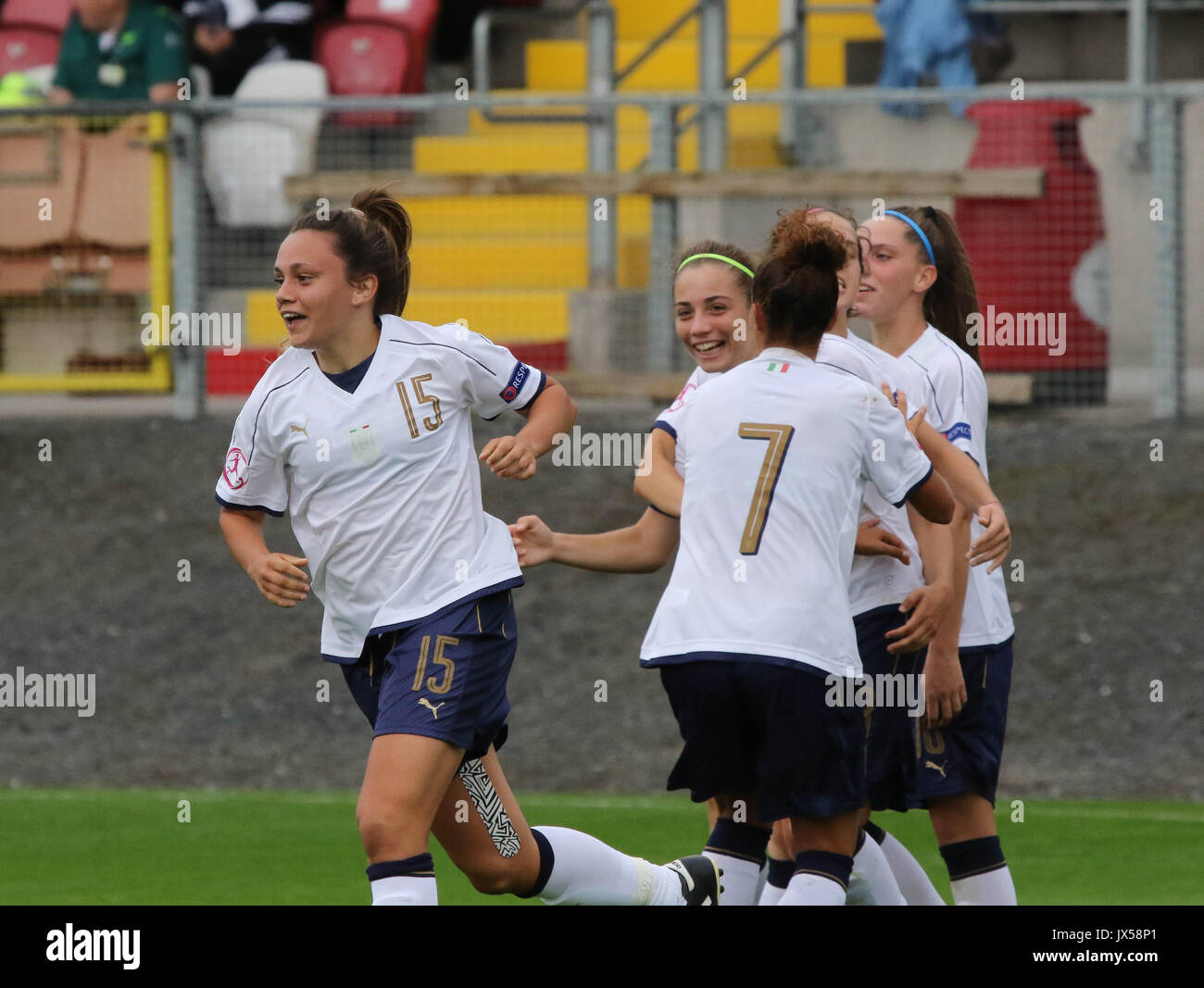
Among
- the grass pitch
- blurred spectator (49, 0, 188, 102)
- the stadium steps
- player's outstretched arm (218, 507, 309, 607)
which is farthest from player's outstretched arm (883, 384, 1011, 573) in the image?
blurred spectator (49, 0, 188, 102)

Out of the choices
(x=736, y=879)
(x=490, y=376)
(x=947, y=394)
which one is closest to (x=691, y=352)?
(x=490, y=376)

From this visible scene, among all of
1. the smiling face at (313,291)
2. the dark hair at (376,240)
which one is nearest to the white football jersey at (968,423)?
the dark hair at (376,240)

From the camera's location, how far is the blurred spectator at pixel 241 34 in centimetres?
1574

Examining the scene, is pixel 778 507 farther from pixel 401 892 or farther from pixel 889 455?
pixel 401 892

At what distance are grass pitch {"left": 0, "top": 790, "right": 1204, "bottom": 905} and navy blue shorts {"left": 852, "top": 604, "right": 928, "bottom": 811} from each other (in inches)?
55.3

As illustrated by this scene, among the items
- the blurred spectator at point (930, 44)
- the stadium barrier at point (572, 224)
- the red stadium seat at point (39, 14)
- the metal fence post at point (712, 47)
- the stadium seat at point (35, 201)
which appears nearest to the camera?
the stadium barrier at point (572, 224)

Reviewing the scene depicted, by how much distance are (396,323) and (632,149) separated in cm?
800

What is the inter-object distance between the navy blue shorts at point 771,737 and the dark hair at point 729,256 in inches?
51.4

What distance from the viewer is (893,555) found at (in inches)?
219

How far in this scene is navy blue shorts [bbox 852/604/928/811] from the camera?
5.68m

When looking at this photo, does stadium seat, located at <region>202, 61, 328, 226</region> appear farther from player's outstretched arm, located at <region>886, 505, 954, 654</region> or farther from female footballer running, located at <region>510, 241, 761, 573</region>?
player's outstretched arm, located at <region>886, 505, 954, 654</region>

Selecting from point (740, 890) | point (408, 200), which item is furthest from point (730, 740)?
point (408, 200)

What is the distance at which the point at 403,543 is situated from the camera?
5.33 metres

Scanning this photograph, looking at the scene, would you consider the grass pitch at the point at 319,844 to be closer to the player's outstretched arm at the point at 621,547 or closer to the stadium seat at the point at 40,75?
the player's outstretched arm at the point at 621,547
